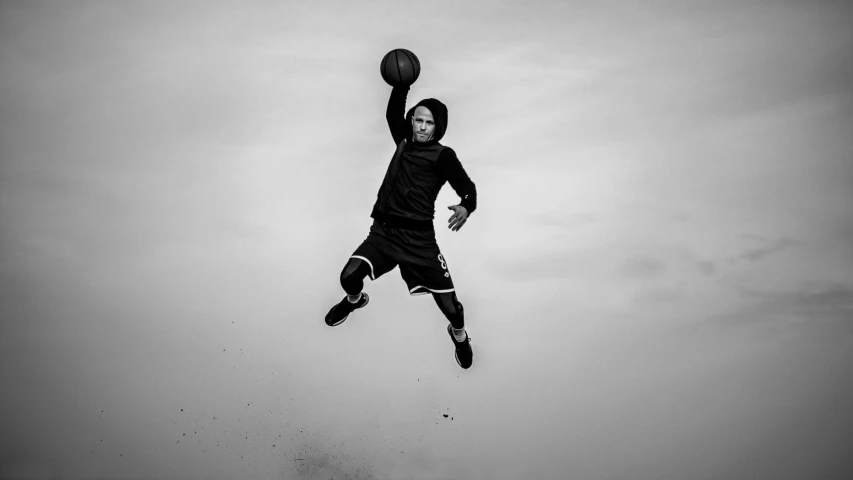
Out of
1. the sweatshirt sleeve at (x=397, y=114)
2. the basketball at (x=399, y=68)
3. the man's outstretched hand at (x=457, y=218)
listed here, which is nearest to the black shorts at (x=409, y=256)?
the man's outstretched hand at (x=457, y=218)

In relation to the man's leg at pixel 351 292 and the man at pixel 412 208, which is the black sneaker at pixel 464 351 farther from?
the man's leg at pixel 351 292

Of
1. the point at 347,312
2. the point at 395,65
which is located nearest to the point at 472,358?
the point at 347,312

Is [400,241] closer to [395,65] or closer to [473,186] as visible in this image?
[473,186]

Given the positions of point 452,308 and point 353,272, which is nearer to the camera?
point 353,272

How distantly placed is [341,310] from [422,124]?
1743mm

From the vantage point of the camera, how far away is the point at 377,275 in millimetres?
5582

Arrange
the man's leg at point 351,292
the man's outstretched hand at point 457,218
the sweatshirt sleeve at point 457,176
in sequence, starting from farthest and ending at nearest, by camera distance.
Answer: the man's leg at point 351,292, the sweatshirt sleeve at point 457,176, the man's outstretched hand at point 457,218

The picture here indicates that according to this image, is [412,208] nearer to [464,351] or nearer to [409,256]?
[409,256]

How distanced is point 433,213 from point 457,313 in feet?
2.80

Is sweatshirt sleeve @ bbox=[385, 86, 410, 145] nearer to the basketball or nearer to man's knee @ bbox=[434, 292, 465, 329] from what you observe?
the basketball

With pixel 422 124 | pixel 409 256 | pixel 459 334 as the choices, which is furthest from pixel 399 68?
pixel 459 334

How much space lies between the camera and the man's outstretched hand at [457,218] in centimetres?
506

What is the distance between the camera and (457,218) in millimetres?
5086

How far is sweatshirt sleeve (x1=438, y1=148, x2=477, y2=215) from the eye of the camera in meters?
5.31
